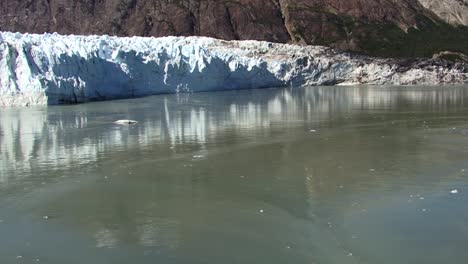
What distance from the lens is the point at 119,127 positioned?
48.7 ft

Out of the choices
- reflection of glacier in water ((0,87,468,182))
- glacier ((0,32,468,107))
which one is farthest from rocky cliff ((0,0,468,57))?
reflection of glacier in water ((0,87,468,182))

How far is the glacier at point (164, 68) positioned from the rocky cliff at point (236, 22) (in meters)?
23.9

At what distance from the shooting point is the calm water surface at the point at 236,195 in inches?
209

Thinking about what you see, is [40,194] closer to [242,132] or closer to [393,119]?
[242,132]

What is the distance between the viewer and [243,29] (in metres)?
67.6

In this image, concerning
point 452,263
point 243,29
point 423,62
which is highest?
point 243,29

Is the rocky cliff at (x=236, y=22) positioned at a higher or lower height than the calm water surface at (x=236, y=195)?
higher

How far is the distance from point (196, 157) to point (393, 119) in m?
7.99

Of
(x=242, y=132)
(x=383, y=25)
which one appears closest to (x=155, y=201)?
(x=242, y=132)

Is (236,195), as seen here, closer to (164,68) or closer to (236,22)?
(164,68)

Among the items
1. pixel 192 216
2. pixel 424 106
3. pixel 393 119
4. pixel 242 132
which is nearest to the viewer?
pixel 192 216

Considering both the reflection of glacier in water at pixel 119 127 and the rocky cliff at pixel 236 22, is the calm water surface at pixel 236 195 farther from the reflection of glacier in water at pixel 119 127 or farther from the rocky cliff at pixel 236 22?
the rocky cliff at pixel 236 22

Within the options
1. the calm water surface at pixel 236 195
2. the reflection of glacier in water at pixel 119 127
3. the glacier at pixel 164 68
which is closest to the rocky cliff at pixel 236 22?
the glacier at pixel 164 68

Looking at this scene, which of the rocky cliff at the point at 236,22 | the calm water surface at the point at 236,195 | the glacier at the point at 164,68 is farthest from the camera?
the rocky cliff at the point at 236,22
